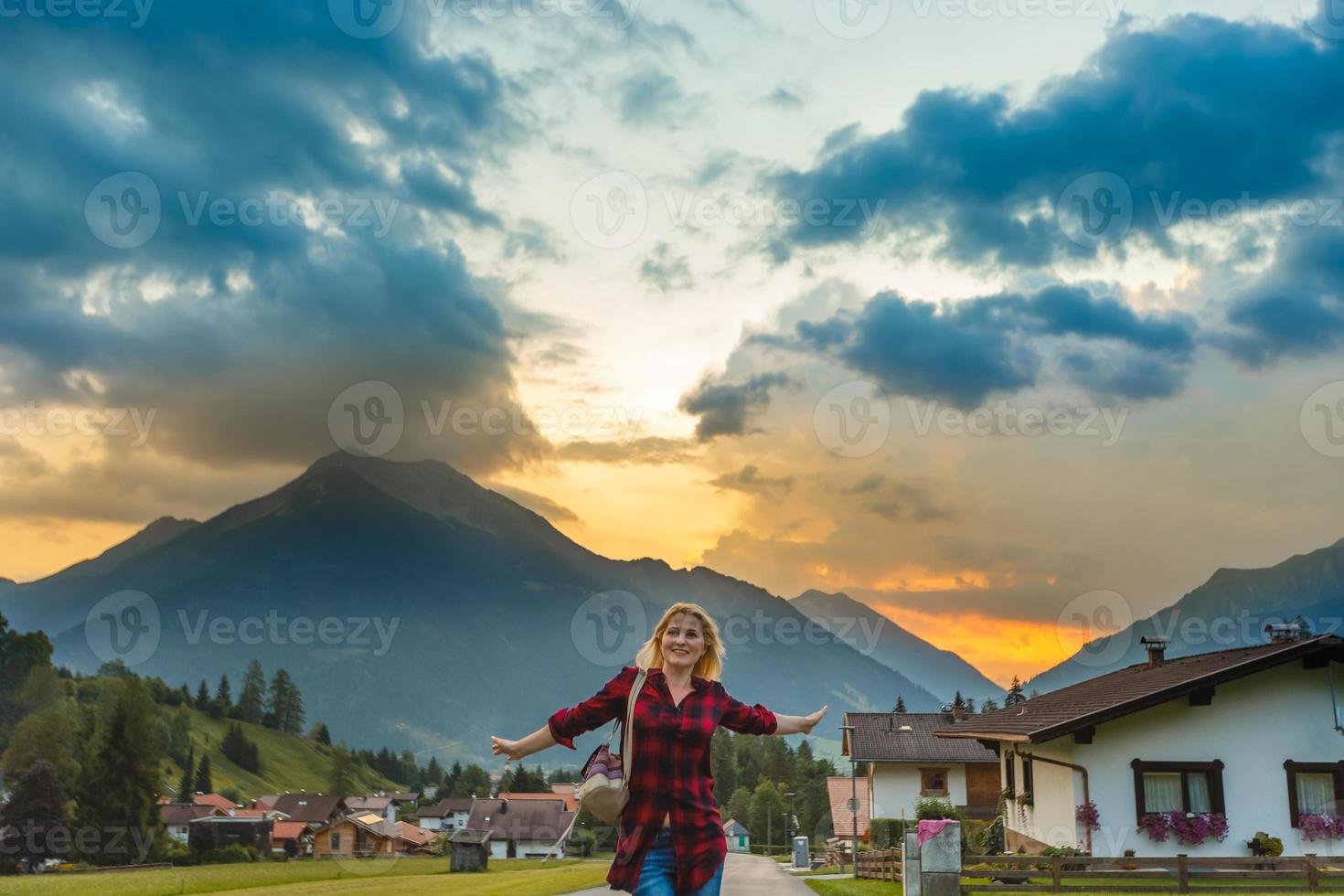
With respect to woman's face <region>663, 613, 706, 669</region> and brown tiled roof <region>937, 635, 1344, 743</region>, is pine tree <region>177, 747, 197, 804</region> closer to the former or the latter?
Answer: brown tiled roof <region>937, 635, 1344, 743</region>

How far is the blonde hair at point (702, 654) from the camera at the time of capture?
5.77 metres

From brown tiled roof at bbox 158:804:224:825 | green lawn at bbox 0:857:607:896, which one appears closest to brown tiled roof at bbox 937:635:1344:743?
green lawn at bbox 0:857:607:896

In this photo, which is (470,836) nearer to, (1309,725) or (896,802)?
(896,802)

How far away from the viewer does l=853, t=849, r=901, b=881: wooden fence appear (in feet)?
91.1

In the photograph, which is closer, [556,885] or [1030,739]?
[1030,739]

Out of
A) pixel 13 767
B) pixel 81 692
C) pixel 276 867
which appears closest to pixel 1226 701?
pixel 276 867

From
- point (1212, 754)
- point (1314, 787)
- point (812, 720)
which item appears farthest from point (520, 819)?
point (812, 720)

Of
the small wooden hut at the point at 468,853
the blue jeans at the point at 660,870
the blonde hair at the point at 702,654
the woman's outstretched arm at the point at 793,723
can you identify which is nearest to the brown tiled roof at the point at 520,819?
the small wooden hut at the point at 468,853

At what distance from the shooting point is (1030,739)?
81.4ft

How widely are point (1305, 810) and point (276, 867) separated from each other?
213 feet

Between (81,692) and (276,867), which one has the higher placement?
(81,692)

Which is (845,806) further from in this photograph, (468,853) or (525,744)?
(525,744)

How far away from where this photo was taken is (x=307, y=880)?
54438mm

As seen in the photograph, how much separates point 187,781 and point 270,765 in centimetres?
3769
